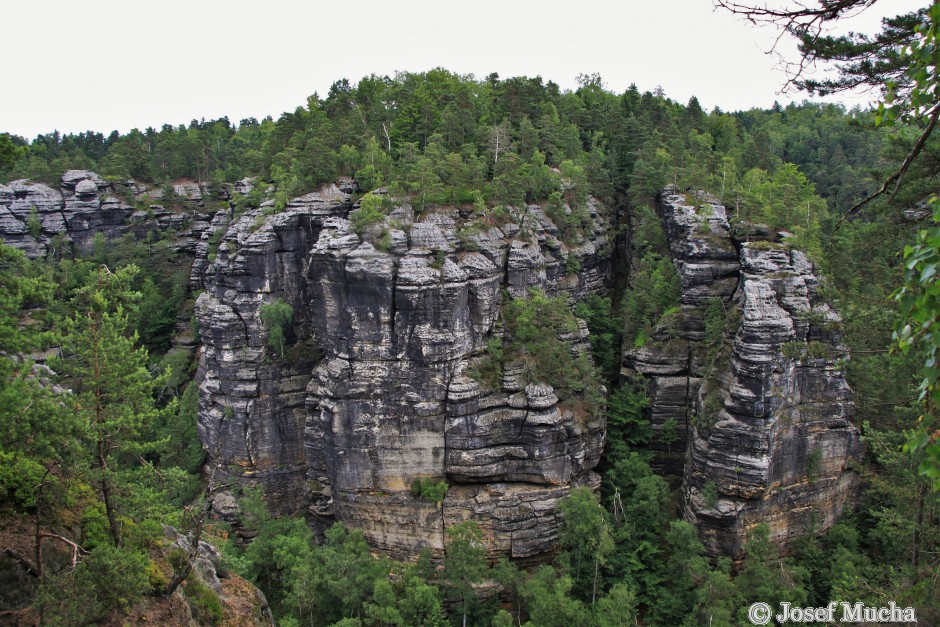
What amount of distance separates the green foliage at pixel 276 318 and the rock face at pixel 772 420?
23.0 metres

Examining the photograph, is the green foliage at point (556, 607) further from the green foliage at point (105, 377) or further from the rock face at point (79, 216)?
the rock face at point (79, 216)

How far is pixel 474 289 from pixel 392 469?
1023 cm

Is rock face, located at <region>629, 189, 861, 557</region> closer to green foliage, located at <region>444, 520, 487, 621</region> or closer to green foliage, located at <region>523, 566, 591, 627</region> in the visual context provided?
green foliage, located at <region>523, 566, 591, 627</region>

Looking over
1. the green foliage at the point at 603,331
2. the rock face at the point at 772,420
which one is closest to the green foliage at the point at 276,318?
the green foliage at the point at 603,331

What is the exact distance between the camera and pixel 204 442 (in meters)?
33.8

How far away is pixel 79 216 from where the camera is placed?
5019 cm

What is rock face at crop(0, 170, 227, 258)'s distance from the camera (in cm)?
4875

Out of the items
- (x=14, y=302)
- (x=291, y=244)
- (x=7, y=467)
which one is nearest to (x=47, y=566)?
(x=7, y=467)

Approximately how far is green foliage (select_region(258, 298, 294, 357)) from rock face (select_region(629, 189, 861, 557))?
23.0 meters

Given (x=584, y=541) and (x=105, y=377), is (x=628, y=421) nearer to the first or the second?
(x=584, y=541)

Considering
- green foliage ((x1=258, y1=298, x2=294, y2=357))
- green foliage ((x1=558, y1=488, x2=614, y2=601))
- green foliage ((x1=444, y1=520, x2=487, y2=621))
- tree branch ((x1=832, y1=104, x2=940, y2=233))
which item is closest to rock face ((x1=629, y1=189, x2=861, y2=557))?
green foliage ((x1=558, y1=488, x2=614, y2=601))

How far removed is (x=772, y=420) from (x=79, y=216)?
56321mm

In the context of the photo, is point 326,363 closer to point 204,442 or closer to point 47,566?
point 204,442

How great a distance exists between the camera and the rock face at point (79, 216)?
48750mm
